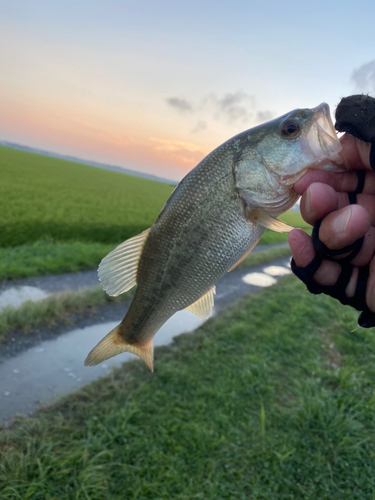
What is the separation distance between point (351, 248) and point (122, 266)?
1524 millimetres

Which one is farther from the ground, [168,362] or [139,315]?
[139,315]

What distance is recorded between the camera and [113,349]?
7.54 ft

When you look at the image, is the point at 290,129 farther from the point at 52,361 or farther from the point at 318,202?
the point at 52,361

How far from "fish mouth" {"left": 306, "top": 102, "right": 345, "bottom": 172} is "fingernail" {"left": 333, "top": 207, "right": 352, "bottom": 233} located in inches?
12.1

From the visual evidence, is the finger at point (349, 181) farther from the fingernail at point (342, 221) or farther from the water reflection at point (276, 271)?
the water reflection at point (276, 271)

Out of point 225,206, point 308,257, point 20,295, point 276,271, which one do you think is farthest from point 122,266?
point 276,271

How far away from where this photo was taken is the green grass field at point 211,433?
3184mm

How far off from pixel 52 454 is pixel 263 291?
327 inches

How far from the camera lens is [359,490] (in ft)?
10.8

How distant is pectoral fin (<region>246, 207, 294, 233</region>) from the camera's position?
2029 millimetres

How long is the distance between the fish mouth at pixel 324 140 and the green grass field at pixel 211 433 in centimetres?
322

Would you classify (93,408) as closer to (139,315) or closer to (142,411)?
(142,411)

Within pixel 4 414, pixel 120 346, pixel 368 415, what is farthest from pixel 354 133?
pixel 4 414

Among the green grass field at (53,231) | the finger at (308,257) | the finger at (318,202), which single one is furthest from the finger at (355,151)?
the green grass field at (53,231)
